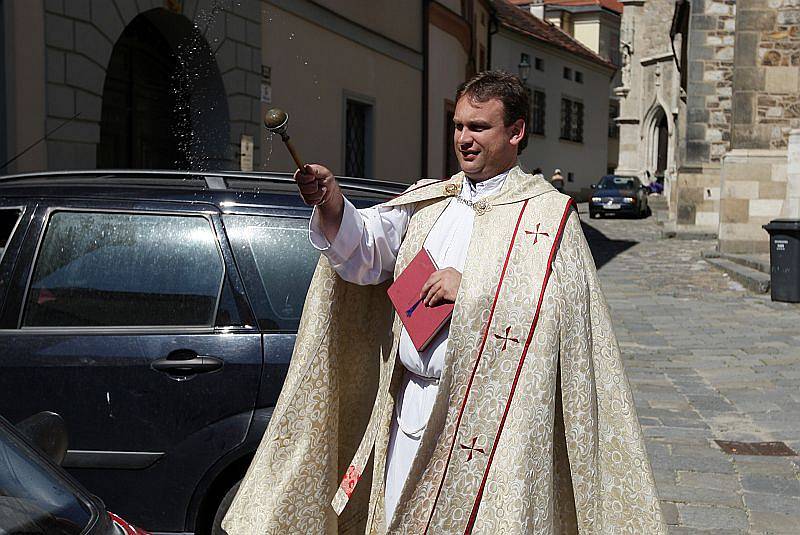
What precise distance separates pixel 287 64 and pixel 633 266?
28.8 feet

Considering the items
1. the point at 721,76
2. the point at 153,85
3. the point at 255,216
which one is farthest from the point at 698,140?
the point at 255,216

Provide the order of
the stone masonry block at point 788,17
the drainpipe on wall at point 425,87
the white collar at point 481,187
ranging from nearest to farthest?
1. the white collar at point 481,187
2. the stone masonry block at point 788,17
3. the drainpipe on wall at point 425,87

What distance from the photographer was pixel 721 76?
2742 centimetres

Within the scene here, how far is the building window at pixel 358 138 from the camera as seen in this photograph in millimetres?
17812

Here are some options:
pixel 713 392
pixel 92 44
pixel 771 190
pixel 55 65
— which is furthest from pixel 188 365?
pixel 771 190

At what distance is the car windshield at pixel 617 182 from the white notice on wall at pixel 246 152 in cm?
2650

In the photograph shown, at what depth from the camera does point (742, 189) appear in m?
20.6

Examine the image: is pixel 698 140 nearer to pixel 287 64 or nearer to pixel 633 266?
pixel 633 266

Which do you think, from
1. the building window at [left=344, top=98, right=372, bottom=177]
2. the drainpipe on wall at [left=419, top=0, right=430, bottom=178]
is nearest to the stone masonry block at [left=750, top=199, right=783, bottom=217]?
the drainpipe on wall at [left=419, top=0, right=430, bottom=178]

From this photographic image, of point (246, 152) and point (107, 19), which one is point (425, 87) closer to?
point (246, 152)

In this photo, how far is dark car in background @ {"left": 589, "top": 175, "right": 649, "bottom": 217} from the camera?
37.6m

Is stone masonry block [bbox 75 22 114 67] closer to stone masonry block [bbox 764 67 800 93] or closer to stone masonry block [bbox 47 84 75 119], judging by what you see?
stone masonry block [bbox 47 84 75 119]

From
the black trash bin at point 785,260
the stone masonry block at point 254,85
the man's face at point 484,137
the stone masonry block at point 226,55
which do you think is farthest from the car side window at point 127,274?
the black trash bin at point 785,260

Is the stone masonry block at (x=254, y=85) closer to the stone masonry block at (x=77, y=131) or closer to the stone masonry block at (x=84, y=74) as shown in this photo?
the stone masonry block at (x=84, y=74)
